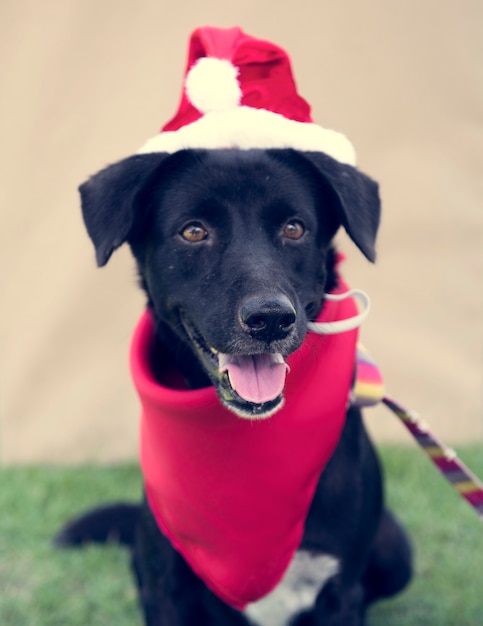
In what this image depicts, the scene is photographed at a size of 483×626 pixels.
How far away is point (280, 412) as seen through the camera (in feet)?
6.66

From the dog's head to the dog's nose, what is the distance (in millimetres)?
15

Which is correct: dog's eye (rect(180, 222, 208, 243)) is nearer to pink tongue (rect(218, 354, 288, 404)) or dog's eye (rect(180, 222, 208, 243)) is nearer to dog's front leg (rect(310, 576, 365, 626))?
pink tongue (rect(218, 354, 288, 404))

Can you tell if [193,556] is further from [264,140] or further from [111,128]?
[111,128]

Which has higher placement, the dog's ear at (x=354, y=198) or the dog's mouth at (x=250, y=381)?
the dog's ear at (x=354, y=198)

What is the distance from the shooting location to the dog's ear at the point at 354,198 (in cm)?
203

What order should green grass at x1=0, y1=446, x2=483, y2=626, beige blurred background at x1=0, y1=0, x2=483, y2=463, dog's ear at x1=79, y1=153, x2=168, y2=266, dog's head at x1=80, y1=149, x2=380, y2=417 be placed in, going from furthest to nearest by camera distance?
beige blurred background at x1=0, y1=0, x2=483, y2=463
green grass at x1=0, y1=446, x2=483, y2=626
dog's ear at x1=79, y1=153, x2=168, y2=266
dog's head at x1=80, y1=149, x2=380, y2=417

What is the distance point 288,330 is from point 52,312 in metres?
2.33

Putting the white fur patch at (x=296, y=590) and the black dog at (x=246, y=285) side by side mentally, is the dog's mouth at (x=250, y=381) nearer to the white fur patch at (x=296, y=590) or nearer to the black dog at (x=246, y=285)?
the black dog at (x=246, y=285)

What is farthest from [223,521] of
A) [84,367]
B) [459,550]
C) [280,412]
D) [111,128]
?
[111,128]

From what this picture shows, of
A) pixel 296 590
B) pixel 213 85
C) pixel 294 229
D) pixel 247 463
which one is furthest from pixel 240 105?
pixel 296 590

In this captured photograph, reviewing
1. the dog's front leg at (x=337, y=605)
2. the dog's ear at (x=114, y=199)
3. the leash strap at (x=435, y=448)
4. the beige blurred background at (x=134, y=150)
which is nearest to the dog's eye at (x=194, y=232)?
the dog's ear at (x=114, y=199)

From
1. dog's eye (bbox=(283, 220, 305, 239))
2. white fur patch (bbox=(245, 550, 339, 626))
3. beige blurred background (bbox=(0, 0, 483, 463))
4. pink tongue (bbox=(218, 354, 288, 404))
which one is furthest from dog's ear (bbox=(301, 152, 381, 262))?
beige blurred background (bbox=(0, 0, 483, 463))

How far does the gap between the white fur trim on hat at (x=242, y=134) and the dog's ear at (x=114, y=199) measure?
0.34 feet

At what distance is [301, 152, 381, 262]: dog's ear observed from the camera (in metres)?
2.03
